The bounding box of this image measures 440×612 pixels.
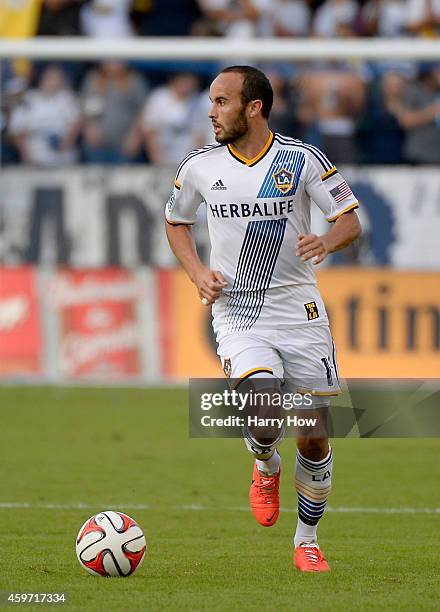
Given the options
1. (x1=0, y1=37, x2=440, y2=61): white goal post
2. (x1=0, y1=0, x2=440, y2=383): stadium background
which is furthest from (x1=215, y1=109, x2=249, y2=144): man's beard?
(x1=0, y1=37, x2=440, y2=61): white goal post

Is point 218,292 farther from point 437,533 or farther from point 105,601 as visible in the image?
point 437,533

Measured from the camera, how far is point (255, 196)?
283 inches

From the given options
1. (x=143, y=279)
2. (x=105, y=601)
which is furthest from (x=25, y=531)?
(x=143, y=279)

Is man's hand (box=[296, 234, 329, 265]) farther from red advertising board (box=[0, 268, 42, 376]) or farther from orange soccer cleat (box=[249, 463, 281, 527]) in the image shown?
red advertising board (box=[0, 268, 42, 376])

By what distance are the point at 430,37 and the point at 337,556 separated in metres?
11.0

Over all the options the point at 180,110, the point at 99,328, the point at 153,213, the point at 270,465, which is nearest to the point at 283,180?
the point at 270,465

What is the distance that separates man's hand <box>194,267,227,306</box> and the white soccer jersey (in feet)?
0.68

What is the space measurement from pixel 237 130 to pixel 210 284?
31.1 inches

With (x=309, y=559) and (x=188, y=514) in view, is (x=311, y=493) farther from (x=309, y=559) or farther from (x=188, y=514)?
(x=188, y=514)

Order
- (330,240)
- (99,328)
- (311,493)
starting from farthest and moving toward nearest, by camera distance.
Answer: (99,328) < (311,493) < (330,240)

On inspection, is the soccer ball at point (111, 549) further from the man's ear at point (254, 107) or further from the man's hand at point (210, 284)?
the man's ear at point (254, 107)

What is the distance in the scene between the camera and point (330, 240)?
23.0 ft

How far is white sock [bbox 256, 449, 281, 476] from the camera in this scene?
24.2 ft

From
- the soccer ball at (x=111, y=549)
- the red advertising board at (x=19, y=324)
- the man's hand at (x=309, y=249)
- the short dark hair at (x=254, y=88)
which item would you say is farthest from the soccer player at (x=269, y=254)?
the red advertising board at (x=19, y=324)
